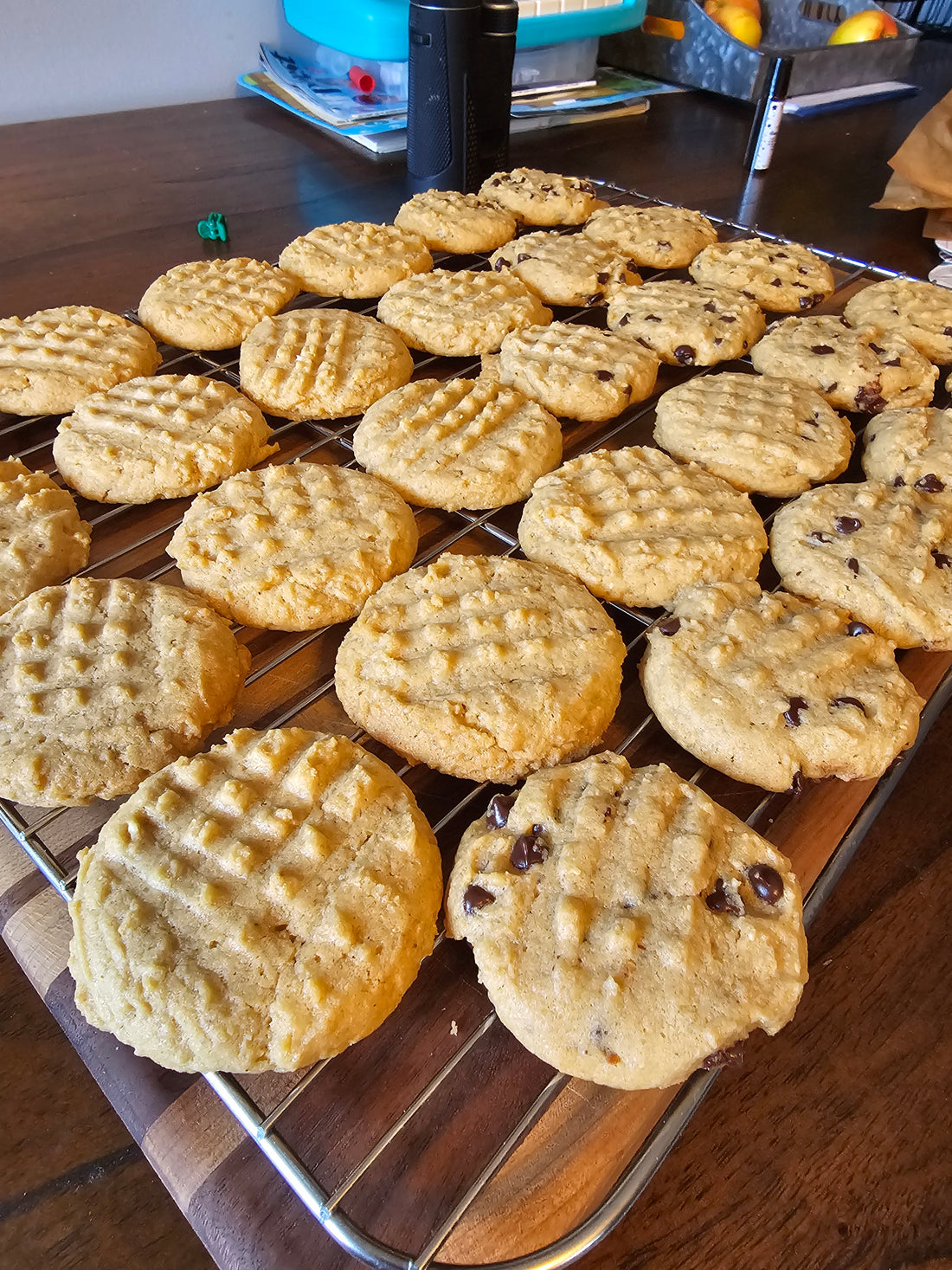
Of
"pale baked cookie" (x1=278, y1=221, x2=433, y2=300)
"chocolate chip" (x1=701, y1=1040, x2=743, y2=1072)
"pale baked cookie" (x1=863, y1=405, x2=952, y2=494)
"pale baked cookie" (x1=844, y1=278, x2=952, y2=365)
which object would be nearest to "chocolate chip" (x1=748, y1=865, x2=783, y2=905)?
"chocolate chip" (x1=701, y1=1040, x2=743, y2=1072)

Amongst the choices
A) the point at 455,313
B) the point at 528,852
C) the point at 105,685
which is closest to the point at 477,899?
the point at 528,852

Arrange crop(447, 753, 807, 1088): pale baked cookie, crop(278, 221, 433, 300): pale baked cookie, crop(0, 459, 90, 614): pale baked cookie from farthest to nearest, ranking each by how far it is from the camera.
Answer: crop(278, 221, 433, 300): pale baked cookie
crop(0, 459, 90, 614): pale baked cookie
crop(447, 753, 807, 1088): pale baked cookie

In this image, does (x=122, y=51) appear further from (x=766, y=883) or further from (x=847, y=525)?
(x=766, y=883)

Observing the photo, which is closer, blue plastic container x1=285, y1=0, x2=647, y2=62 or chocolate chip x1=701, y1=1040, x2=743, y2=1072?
chocolate chip x1=701, y1=1040, x2=743, y2=1072

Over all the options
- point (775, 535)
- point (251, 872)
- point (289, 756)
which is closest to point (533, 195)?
point (775, 535)

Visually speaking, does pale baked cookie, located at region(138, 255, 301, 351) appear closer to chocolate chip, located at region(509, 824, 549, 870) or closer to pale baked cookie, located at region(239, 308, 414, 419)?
pale baked cookie, located at region(239, 308, 414, 419)
